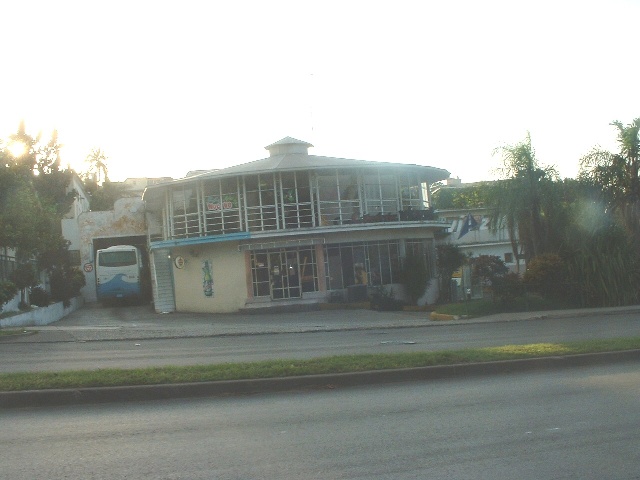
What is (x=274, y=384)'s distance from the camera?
11.4 metres

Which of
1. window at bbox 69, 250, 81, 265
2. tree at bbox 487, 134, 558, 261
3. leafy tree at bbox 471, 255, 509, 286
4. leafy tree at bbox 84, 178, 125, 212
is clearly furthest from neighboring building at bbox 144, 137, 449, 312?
leafy tree at bbox 84, 178, 125, 212

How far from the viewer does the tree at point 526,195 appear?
32875 mm

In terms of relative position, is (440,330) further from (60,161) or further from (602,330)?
(60,161)

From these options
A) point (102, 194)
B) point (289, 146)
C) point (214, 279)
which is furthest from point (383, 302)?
point (102, 194)

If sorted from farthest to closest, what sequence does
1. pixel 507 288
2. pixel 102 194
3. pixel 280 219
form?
1. pixel 102 194
2. pixel 280 219
3. pixel 507 288

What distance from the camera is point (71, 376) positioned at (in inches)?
459

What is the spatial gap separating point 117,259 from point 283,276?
47.3 feet

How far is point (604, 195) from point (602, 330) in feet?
47.9

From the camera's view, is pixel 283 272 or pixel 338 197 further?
pixel 338 197

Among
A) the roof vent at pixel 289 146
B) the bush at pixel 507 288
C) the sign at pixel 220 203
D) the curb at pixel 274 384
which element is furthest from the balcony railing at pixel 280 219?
the curb at pixel 274 384

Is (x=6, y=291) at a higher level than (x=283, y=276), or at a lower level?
higher

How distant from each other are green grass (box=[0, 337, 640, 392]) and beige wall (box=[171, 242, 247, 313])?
2268cm

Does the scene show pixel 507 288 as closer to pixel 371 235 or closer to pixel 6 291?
pixel 371 235

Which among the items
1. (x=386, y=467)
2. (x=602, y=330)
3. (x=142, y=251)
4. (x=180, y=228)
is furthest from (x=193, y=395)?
(x=142, y=251)
